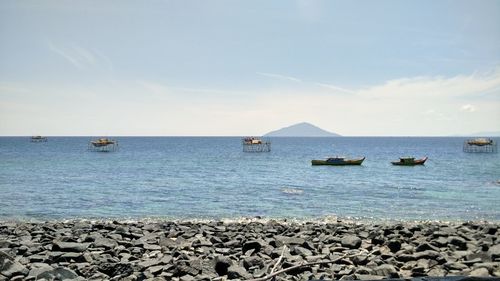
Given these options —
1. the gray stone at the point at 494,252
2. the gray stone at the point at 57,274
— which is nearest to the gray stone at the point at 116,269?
the gray stone at the point at 57,274

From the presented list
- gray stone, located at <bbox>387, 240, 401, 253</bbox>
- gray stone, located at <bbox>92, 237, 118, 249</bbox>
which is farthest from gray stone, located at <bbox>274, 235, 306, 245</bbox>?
gray stone, located at <bbox>92, 237, 118, 249</bbox>

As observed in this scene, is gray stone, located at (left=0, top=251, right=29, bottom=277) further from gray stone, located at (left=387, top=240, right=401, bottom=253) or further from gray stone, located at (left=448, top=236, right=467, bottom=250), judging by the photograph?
gray stone, located at (left=448, top=236, right=467, bottom=250)

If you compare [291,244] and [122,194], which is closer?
[291,244]

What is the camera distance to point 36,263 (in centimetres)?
867

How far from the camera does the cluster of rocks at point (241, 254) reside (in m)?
8.10

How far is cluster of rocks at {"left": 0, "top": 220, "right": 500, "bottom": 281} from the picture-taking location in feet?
26.6

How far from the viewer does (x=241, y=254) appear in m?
10.2

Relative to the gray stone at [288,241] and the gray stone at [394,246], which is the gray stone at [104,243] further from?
the gray stone at [394,246]

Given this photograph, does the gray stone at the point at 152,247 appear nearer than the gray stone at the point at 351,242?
Yes

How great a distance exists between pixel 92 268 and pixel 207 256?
2.86m

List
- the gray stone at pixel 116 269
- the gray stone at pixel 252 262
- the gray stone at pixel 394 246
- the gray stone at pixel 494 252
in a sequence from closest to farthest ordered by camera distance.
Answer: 1. the gray stone at pixel 116 269
2. the gray stone at pixel 252 262
3. the gray stone at pixel 494 252
4. the gray stone at pixel 394 246

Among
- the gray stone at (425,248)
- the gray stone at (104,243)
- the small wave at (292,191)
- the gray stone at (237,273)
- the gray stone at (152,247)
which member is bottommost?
the small wave at (292,191)

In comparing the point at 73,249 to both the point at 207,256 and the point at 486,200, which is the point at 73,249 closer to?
→ the point at 207,256

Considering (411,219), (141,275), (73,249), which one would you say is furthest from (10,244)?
(411,219)
